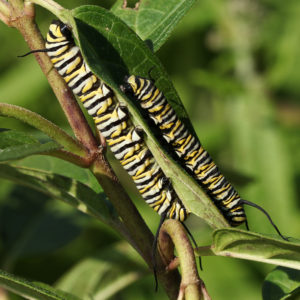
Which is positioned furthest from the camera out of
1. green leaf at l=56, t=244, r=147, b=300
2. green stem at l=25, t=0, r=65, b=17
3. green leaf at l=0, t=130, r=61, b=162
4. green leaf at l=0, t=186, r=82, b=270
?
green leaf at l=0, t=186, r=82, b=270

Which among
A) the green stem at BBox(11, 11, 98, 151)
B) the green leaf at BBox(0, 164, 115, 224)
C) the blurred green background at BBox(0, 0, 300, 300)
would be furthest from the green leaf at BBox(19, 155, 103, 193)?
the blurred green background at BBox(0, 0, 300, 300)

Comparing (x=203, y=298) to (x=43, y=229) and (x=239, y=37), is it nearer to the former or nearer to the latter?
(x=43, y=229)

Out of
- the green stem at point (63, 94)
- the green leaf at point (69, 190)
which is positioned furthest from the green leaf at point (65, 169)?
the green stem at point (63, 94)

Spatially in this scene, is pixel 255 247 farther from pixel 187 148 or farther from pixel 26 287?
pixel 26 287

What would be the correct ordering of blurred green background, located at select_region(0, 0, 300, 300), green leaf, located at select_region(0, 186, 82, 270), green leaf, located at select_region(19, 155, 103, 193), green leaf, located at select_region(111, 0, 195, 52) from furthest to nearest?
blurred green background, located at select_region(0, 0, 300, 300) < green leaf, located at select_region(0, 186, 82, 270) < green leaf, located at select_region(19, 155, 103, 193) < green leaf, located at select_region(111, 0, 195, 52)

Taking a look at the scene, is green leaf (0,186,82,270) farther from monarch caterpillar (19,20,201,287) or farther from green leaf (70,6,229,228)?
green leaf (70,6,229,228)

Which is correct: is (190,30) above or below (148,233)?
above

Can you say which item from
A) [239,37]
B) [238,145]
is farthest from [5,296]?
[239,37]
